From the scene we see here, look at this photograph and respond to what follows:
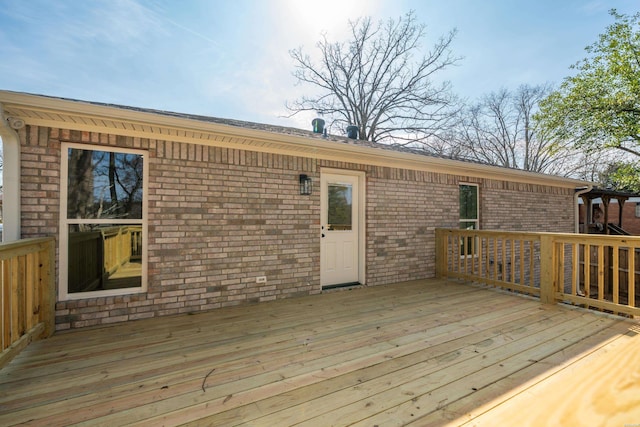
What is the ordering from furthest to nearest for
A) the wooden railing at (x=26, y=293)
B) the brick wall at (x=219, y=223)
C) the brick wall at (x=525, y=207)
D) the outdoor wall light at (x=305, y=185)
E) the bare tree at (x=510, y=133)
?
the bare tree at (x=510, y=133) → the brick wall at (x=525, y=207) → the outdoor wall light at (x=305, y=185) → the brick wall at (x=219, y=223) → the wooden railing at (x=26, y=293)

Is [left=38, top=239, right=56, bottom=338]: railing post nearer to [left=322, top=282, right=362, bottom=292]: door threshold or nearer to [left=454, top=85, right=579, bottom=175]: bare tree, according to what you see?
[left=322, top=282, right=362, bottom=292]: door threshold

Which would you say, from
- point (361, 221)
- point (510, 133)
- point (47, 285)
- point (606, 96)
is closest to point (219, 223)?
point (47, 285)

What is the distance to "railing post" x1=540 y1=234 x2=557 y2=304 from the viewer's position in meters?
3.98

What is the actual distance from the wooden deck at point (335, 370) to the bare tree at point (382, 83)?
1150cm

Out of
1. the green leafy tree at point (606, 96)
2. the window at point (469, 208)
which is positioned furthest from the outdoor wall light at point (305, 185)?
the green leafy tree at point (606, 96)

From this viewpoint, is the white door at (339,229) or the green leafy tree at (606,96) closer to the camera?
the white door at (339,229)

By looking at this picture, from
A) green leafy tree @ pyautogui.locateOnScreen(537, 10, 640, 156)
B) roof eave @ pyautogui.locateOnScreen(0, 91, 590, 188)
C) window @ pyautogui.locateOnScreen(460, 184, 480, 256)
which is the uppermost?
green leafy tree @ pyautogui.locateOnScreen(537, 10, 640, 156)

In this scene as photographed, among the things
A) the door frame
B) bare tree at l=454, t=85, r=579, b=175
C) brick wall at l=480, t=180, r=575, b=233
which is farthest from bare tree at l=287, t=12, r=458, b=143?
the door frame

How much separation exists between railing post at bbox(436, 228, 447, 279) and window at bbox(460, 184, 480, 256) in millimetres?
843

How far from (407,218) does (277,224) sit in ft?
8.54

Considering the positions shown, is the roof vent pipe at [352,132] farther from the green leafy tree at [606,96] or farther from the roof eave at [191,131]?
the green leafy tree at [606,96]

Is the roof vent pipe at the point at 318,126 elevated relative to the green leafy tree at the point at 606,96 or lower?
lower

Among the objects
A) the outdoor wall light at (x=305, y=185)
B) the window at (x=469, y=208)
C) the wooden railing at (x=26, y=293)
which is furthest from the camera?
the window at (x=469, y=208)

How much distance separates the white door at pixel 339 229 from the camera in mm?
4785
